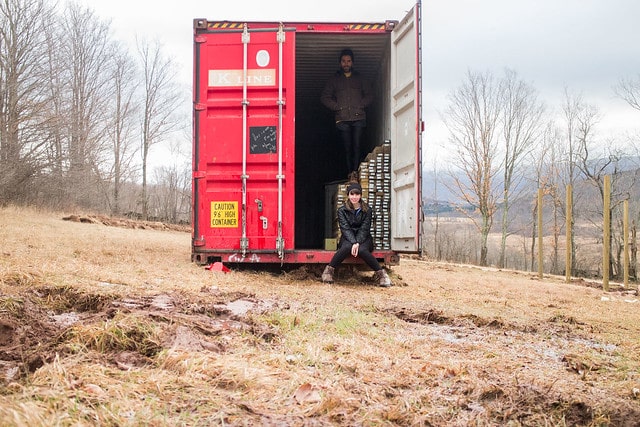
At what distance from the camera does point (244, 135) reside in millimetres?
7996

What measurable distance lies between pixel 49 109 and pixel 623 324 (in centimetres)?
2274

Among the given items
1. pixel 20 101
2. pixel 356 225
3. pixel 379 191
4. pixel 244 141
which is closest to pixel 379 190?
pixel 379 191

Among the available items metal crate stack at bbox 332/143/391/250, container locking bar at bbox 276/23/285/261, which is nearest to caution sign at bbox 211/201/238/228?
container locking bar at bbox 276/23/285/261

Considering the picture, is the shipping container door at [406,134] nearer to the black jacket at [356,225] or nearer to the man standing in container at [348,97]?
the black jacket at [356,225]

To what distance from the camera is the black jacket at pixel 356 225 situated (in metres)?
7.91

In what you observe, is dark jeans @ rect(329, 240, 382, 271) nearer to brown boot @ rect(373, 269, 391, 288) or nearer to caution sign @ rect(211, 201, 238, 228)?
brown boot @ rect(373, 269, 391, 288)

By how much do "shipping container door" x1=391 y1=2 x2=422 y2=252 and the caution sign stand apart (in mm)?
2247

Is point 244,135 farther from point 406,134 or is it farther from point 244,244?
point 406,134

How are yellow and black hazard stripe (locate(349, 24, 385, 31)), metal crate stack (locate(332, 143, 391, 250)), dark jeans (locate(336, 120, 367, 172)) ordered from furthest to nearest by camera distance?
1. dark jeans (locate(336, 120, 367, 172))
2. metal crate stack (locate(332, 143, 391, 250))
3. yellow and black hazard stripe (locate(349, 24, 385, 31))

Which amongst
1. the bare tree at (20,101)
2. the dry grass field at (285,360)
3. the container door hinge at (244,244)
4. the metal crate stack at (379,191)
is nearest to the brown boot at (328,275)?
the metal crate stack at (379,191)

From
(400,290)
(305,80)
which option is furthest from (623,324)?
(305,80)

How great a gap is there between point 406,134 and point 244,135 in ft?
7.29

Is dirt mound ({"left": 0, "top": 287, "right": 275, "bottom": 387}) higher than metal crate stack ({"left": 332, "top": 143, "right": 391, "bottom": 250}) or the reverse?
the reverse

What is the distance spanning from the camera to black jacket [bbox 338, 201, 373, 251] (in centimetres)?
791
